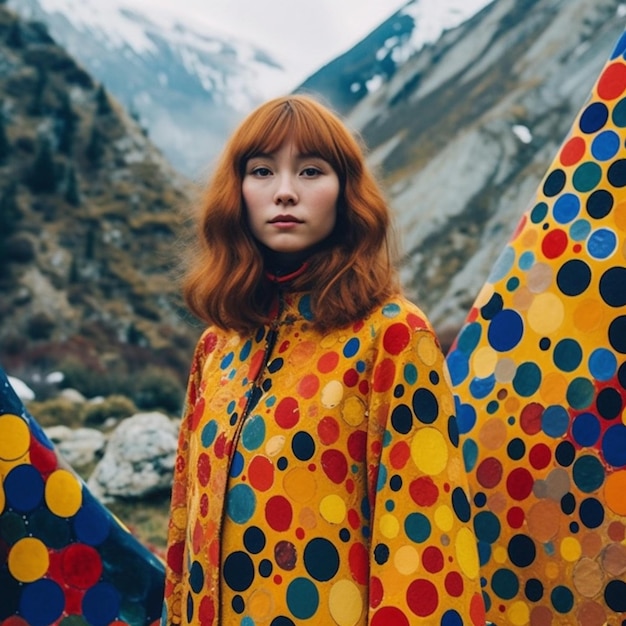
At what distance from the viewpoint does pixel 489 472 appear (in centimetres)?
195

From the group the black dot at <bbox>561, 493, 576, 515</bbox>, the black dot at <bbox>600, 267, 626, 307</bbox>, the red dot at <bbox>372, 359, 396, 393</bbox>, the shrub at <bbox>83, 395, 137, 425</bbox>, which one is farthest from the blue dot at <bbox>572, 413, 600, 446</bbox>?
the shrub at <bbox>83, 395, 137, 425</bbox>

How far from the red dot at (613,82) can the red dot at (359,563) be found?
117 centimetres

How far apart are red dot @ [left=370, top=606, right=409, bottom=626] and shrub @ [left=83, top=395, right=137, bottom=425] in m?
11.2

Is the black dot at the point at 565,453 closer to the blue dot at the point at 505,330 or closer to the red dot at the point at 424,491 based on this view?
the blue dot at the point at 505,330

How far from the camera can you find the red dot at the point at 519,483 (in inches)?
73.5

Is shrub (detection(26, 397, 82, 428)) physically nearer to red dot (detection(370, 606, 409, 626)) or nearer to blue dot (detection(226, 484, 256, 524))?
blue dot (detection(226, 484, 256, 524))

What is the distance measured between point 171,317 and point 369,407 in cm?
2539

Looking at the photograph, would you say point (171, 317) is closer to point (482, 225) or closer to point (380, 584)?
point (482, 225)

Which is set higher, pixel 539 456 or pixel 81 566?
pixel 539 456

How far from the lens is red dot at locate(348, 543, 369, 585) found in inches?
57.6

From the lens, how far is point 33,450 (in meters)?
1.86

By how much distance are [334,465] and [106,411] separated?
37.1 feet

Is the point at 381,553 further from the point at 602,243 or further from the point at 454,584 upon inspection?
the point at 602,243

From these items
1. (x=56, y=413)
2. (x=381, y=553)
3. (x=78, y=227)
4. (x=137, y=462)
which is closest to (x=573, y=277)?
(x=381, y=553)
